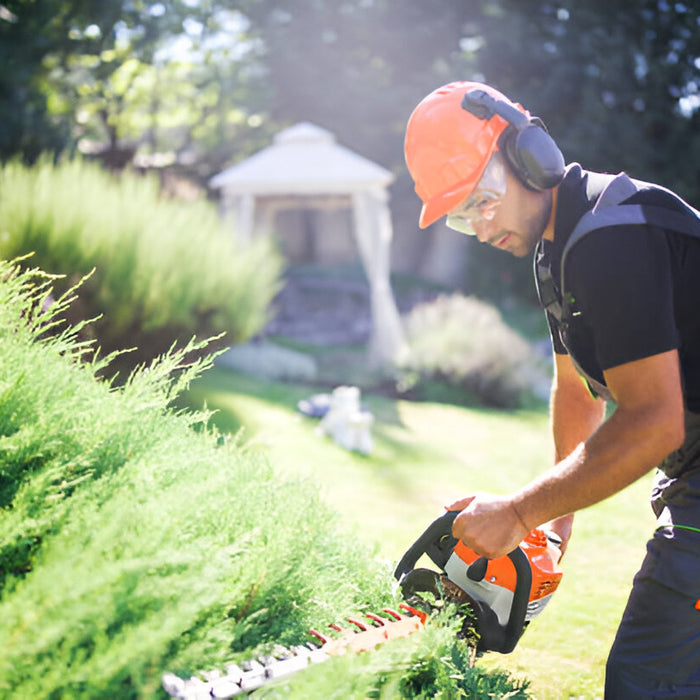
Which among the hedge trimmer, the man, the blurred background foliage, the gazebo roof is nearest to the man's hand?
the man

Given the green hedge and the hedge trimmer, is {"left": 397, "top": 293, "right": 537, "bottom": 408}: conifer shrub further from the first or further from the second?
the hedge trimmer

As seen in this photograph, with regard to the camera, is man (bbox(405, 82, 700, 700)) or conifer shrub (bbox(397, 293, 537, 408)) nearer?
man (bbox(405, 82, 700, 700))

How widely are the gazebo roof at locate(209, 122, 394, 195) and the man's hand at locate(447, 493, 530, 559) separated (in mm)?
9846

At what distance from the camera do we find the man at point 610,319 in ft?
4.82

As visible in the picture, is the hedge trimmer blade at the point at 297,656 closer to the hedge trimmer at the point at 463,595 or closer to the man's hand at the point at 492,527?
the hedge trimmer at the point at 463,595

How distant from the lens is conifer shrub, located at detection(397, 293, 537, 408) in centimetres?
1038

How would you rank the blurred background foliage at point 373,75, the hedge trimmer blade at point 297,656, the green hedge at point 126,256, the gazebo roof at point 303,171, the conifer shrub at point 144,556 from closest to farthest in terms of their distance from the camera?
the conifer shrub at point 144,556 < the hedge trimmer blade at point 297,656 < the green hedge at point 126,256 < the gazebo roof at point 303,171 < the blurred background foliage at point 373,75

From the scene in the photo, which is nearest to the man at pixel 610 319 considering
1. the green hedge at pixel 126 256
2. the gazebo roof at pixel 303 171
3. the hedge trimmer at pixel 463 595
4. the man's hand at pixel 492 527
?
the man's hand at pixel 492 527

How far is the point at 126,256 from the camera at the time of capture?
636 centimetres

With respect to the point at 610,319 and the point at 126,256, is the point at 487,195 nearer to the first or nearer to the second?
the point at 610,319

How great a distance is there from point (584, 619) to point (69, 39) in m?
12.4

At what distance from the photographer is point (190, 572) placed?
1.39 m

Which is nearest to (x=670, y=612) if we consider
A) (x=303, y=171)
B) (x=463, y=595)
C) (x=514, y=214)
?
(x=463, y=595)

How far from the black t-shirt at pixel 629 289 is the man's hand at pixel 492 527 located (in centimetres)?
40
